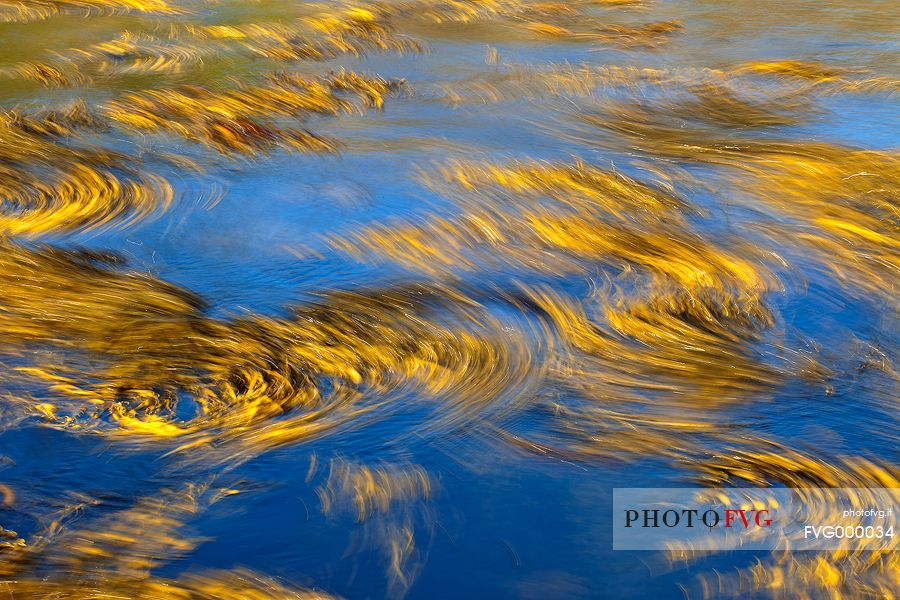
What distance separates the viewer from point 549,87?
16.4ft

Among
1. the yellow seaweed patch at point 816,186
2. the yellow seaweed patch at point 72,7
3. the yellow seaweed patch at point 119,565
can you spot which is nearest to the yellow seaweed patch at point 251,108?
the yellow seaweed patch at point 816,186

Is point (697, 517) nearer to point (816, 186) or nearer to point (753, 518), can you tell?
point (753, 518)

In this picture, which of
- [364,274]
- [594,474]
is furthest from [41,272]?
[594,474]

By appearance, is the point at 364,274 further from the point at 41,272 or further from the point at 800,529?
the point at 800,529

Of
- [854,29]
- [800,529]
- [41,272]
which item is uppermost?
Result: [854,29]

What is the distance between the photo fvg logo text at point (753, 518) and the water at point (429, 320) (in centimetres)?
4

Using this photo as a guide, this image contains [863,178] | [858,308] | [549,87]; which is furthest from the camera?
[549,87]

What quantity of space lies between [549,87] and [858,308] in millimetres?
2540

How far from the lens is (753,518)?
2020mm

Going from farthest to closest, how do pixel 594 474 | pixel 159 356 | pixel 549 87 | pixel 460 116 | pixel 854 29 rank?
pixel 854 29
pixel 549 87
pixel 460 116
pixel 159 356
pixel 594 474

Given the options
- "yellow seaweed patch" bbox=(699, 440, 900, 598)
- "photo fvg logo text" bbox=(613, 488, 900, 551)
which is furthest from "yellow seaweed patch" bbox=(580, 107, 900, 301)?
"photo fvg logo text" bbox=(613, 488, 900, 551)

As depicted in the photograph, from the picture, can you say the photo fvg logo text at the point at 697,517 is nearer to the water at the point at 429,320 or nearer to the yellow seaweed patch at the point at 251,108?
the water at the point at 429,320

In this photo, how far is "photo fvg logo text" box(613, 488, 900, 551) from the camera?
196cm

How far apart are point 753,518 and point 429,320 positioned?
3.60 feet
